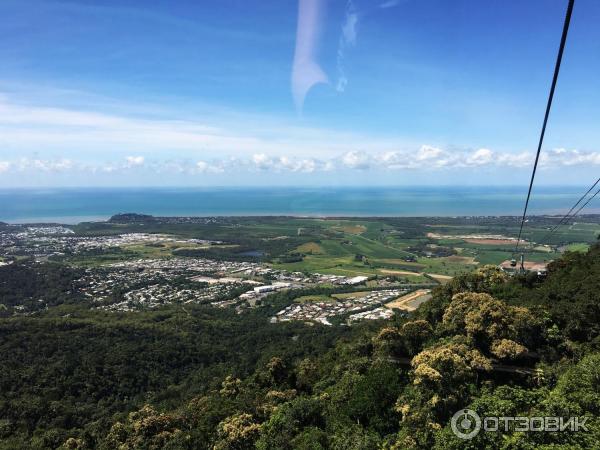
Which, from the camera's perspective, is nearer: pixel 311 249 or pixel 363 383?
pixel 363 383

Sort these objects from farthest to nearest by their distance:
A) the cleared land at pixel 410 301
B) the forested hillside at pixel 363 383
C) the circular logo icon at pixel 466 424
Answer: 1. the cleared land at pixel 410 301
2. the forested hillside at pixel 363 383
3. the circular logo icon at pixel 466 424

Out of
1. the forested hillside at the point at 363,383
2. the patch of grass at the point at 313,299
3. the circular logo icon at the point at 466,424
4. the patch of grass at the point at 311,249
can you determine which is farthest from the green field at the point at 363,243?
the circular logo icon at the point at 466,424

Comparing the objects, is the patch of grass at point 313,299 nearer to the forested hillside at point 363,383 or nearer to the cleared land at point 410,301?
the cleared land at point 410,301

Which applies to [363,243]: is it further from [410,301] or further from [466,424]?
[466,424]

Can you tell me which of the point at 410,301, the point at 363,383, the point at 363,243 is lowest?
the point at 410,301

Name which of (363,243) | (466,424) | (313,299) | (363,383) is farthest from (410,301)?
(363,243)
